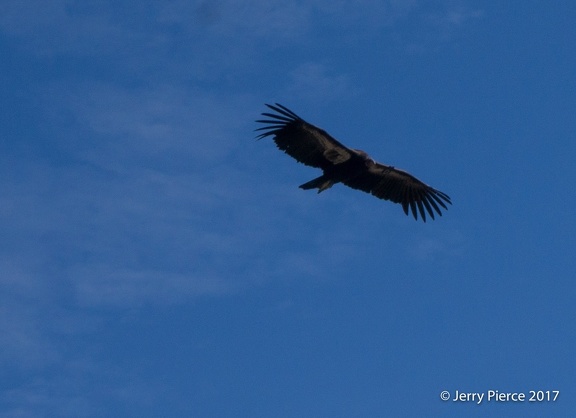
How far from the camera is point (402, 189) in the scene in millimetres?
41219

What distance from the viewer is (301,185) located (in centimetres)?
3769

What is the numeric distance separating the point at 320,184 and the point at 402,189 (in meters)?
4.03

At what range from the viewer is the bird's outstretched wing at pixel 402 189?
40.4m

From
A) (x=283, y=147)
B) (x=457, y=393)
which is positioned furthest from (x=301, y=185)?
(x=457, y=393)

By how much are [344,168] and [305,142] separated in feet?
4.94

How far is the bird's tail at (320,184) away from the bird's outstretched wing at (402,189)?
181 centimetres

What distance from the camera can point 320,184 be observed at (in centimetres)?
3816

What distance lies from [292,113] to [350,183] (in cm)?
387

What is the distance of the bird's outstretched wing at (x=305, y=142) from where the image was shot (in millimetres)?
37500

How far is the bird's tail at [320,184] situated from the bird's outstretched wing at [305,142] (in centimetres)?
40

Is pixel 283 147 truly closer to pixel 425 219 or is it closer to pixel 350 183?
pixel 350 183

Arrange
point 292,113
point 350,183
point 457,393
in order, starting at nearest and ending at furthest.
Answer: point 457,393, point 292,113, point 350,183

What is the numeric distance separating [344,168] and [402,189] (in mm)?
3068

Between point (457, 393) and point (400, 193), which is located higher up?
point (400, 193)
